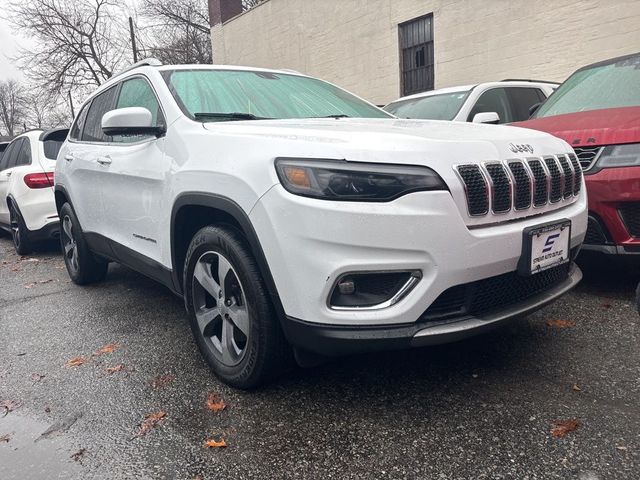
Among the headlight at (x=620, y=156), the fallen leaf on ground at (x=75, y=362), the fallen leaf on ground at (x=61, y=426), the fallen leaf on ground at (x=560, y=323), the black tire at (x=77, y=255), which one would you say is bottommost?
the fallen leaf on ground at (x=560, y=323)

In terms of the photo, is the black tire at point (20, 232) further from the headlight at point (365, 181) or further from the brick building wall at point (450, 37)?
the brick building wall at point (450, 37)

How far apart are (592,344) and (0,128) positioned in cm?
7991

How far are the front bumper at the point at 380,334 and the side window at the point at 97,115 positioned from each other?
2643 mm

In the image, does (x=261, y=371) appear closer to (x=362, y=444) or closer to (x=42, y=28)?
(x=362, y=444)

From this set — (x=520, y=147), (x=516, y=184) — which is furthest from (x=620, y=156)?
(x=516, y=184)

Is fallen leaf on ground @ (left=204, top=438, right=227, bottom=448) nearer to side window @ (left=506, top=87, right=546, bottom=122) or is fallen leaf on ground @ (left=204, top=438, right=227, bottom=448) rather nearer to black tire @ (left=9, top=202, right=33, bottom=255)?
black tire @ (left=9, top=202, right=33, bottom=255)

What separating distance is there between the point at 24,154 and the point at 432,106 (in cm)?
518

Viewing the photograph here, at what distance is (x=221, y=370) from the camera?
255 cm

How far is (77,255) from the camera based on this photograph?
4.62 metres

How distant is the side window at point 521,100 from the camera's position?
20.9ft

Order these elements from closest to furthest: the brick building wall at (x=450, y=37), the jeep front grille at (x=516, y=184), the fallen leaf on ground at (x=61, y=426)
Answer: the jeep front grille at (x=516, y=184) → the fallen leaf on ground at (x=61, y=426) → the brick building wall at (x=450, y=37)

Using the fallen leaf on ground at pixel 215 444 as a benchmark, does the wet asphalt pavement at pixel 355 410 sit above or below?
below

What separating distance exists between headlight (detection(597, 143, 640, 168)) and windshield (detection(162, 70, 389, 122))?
143cm

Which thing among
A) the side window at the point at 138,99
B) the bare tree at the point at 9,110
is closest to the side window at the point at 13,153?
the side window at the point at 138,99
